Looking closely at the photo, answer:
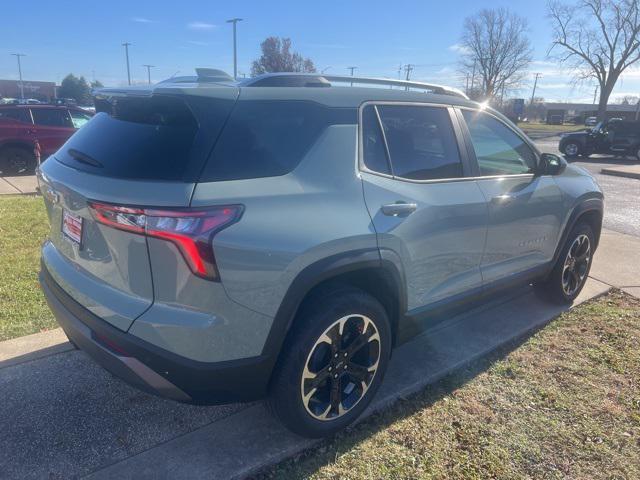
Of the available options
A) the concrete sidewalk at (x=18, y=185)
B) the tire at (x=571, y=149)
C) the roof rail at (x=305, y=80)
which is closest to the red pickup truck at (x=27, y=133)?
the concrete sidewalk at (x=18, y=185)

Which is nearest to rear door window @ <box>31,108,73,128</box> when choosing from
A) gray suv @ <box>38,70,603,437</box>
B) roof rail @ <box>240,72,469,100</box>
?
gray suv @ <box>38,70,603,437</box>

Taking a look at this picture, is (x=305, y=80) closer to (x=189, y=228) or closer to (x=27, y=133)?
(x=189, y=228)

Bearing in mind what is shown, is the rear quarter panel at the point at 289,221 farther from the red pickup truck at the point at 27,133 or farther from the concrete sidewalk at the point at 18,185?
the red pickup truck at the point at 27,133

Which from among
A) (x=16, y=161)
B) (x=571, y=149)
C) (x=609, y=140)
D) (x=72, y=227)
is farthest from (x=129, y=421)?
(x=609, y=140)

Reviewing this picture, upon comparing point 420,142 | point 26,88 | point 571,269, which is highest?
point 420,142

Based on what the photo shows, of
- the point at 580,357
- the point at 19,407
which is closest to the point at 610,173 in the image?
the point at 580,357

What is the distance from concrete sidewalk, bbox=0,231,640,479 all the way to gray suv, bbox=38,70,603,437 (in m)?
0.36

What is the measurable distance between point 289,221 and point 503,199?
1844 mm

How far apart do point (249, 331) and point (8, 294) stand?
3082mm

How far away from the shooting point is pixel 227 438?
8.63 ft

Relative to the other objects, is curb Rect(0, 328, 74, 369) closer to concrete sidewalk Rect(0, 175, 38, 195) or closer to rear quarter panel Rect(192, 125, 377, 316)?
rear quarter panel Rect(192, 125, 377, 316)

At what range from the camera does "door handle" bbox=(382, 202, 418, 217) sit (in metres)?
2.57

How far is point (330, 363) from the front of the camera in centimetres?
256

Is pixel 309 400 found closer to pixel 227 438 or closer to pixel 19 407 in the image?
pixel 227 438
